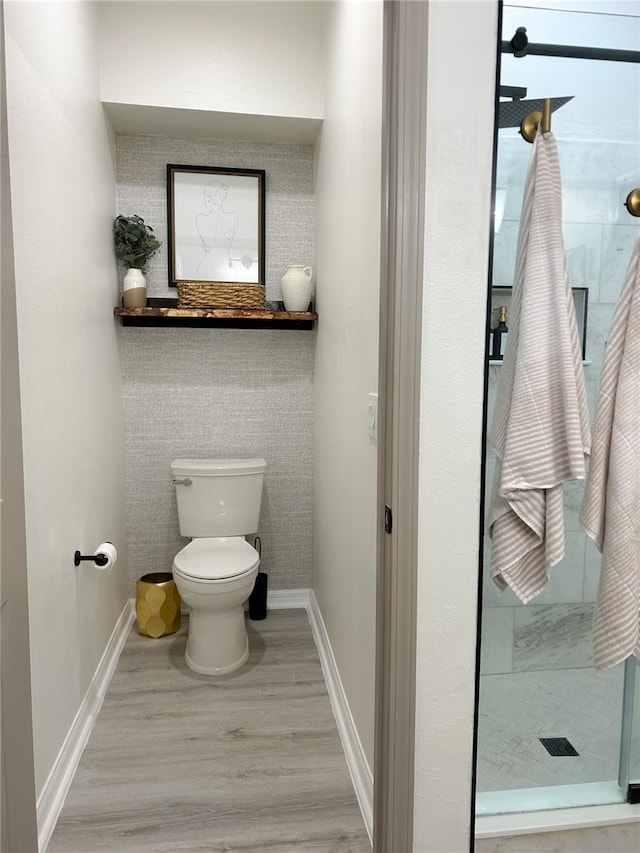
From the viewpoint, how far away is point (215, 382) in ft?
9.50

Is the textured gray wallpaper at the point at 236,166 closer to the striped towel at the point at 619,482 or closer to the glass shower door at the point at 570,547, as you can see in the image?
the glass shower door at the point at 570,547

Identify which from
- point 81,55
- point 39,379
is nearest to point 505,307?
point 39,379

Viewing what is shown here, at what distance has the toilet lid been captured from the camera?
232cm

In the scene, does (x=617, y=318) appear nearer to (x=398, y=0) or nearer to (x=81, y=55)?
(x=398, y=0)

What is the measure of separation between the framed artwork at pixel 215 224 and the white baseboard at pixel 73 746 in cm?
171

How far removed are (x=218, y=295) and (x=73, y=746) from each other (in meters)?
1.85

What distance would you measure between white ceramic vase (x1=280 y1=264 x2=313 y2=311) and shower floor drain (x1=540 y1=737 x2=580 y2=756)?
77.5 inches

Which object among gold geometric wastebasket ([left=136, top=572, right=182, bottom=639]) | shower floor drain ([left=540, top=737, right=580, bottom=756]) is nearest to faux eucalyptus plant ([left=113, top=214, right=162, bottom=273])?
gold geometric wastebasket ([left=136, top=572, right=182, bottom=639])

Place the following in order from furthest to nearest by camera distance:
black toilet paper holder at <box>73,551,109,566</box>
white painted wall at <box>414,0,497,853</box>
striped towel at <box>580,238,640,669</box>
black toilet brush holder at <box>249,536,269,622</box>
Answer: black toilet brush holder at <box>249,536,269,622</box>, black toilet paper holder at <box>73,551,109,566</box>, striped towel at <box>580,238,640,669</box>, white painted wall at <box>414,0,497,853</box>

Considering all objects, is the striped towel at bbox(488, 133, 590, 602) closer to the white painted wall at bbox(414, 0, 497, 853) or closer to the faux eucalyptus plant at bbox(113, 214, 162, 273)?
the white painted wall at bbox(414, 0, 497, 853)

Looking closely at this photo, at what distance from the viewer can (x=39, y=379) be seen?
1589 millimetres

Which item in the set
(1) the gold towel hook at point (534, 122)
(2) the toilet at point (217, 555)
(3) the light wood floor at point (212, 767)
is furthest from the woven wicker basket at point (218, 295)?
(1) the gold towel hook at point (534, 122)

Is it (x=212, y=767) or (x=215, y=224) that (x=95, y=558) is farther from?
(x=215, y=224)

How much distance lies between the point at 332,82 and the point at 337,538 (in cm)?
180
